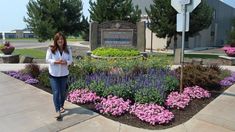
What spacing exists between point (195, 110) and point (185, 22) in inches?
91.0

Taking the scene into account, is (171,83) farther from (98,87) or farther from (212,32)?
(212,32)

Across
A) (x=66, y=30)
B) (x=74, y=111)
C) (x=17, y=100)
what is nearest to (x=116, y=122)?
(x=74, y=111)

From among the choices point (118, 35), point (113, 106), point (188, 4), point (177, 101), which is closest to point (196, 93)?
Answer: point (177, 101)

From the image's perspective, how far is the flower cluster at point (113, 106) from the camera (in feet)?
19.9

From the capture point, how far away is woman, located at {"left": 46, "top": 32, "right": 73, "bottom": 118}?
5.70m

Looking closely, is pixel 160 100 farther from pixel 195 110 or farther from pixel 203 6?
pixel 203 6

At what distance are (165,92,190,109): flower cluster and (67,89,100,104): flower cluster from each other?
1.72 m

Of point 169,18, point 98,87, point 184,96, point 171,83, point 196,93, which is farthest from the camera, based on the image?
point 169,18

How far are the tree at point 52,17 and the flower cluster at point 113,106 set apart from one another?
14.5m

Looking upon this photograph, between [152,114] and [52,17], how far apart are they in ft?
55.3

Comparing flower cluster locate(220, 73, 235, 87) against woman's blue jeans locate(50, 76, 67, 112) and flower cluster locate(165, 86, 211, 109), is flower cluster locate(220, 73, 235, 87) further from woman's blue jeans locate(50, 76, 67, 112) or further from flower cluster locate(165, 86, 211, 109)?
woman's blue jeans locate(50, 76, 67, 112)

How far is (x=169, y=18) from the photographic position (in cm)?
2069

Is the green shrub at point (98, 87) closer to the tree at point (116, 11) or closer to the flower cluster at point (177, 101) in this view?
the flower cluster at point (177, 101)

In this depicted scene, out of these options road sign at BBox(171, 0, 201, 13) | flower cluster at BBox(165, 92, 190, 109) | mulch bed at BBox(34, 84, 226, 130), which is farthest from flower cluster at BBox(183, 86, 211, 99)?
road sign at BBox(171, 0, 201, 13)
